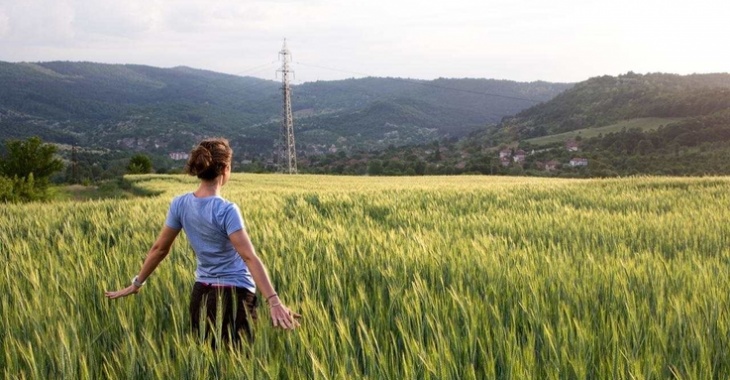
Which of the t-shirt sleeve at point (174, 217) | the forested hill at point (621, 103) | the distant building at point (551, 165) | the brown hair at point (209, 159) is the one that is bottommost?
the distant building at point (551, 165)

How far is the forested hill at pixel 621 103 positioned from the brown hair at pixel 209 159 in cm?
11887

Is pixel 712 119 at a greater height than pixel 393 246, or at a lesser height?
greater

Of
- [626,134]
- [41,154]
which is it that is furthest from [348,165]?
[41,154]

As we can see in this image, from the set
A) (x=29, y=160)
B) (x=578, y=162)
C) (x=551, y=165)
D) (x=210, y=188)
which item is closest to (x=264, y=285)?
(x=210, y=188)

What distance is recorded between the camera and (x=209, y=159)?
8.37 feet

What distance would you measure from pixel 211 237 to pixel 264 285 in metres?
0.45

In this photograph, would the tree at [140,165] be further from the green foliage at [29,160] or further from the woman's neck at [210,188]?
the woman's neck at [210,188]

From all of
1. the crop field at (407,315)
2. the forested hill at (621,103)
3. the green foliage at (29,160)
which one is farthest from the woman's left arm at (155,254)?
the forested hill at (621,103)

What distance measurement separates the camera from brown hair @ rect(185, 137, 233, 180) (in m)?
2.54

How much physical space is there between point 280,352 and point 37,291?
176 centimetres

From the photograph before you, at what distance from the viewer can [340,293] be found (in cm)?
308

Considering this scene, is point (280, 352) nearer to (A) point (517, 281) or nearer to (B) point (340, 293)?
(B) point (340, 293)

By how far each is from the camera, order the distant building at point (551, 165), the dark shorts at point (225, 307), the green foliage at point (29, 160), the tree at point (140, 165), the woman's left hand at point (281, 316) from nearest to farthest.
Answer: the woman's left hand at point (281, 316) < the dark shorts at point (225, 307) < the green foliage at point (29, 160) < the tree at point (140, 165) < the distant building at point (551, 165)

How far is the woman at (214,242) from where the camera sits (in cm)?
253
